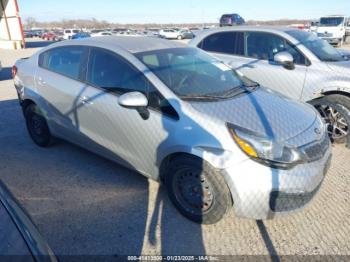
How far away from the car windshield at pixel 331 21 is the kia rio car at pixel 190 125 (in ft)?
65.9

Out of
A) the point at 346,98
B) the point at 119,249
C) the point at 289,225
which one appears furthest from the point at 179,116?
the point at 346,98

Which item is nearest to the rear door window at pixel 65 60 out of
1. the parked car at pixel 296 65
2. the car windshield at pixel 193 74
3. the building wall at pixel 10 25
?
the car windshield at pixel 193 74

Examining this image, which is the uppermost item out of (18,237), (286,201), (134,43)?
(134,43)

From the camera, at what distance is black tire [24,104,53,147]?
4178 mm

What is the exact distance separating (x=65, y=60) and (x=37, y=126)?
122 centimetres

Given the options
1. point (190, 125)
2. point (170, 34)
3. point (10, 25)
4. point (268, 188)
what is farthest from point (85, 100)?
point (170, 34)

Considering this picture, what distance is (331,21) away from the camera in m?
19.9

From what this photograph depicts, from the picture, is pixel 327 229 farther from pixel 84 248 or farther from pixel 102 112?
pixel 102 112

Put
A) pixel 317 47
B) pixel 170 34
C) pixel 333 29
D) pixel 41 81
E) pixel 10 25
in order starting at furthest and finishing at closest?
1. pixel 170 34
2. pixel 10 25
3. pixel 333 29
4. pixel 317 47
5. pixel 41 81

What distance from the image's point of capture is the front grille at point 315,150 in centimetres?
243

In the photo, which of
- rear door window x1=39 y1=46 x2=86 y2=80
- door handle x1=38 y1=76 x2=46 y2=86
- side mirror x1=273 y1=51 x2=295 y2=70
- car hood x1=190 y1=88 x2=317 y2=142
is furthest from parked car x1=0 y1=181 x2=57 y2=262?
side mirror x1=273 y1=51 x2=295 y2=70

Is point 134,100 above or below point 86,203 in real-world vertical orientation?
above

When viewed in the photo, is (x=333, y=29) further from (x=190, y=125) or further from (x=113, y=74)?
(x=190, y=125)

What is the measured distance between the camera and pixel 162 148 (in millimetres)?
2705
